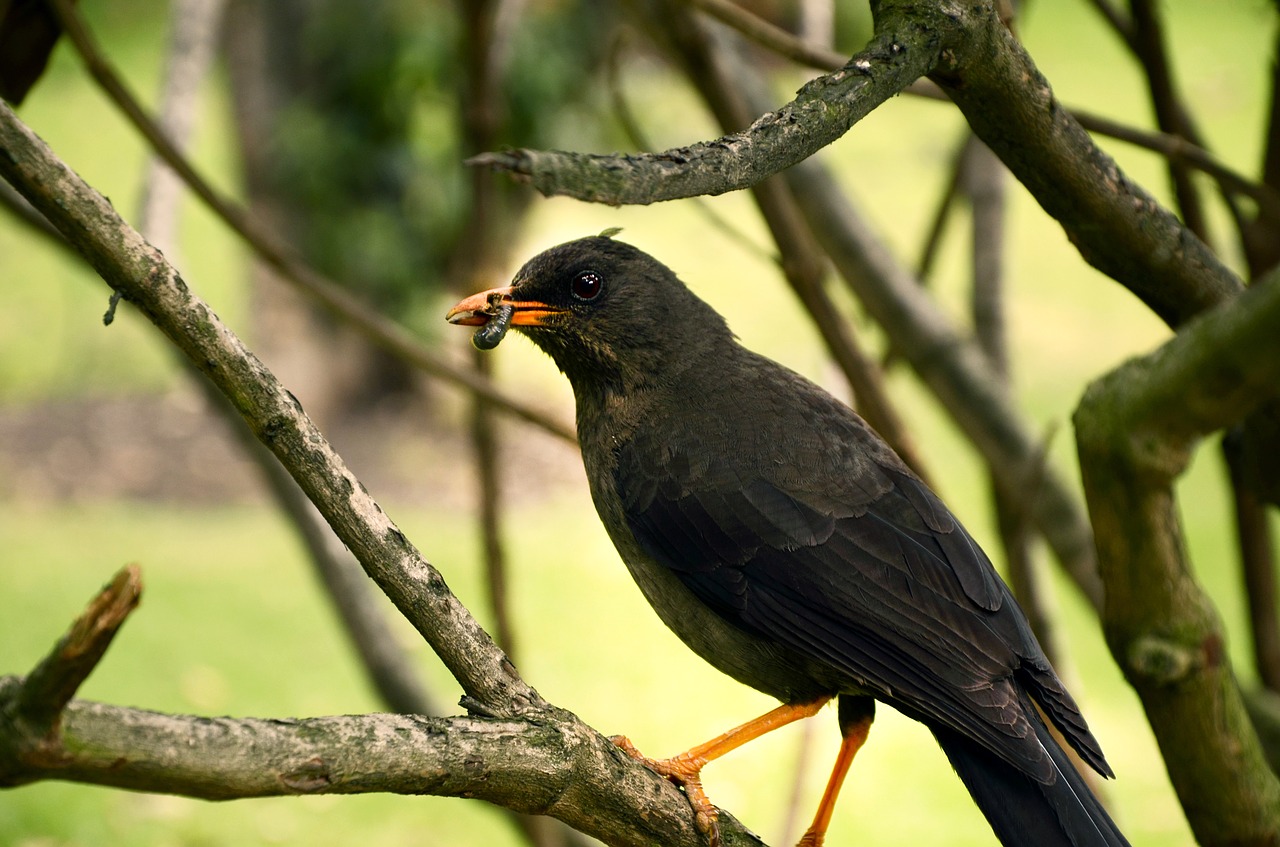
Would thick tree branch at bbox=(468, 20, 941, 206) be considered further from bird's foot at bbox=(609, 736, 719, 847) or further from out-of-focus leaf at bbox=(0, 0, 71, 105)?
out-of-focus leaf at bbox=(0, 0, 71, 105)

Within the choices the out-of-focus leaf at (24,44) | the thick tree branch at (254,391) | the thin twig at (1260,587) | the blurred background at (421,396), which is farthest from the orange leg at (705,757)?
the blurred background at (421,396)

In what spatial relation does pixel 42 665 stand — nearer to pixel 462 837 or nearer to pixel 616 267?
pixel 616 267

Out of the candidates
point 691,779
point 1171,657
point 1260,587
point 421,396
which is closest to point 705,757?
point 691,779

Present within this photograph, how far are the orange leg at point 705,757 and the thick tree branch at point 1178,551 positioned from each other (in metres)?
0.67

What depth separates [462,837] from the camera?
5.76 metres

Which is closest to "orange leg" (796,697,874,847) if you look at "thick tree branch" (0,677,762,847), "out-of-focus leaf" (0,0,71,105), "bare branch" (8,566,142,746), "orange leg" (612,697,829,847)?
"orange leg" (612,697,829,847)

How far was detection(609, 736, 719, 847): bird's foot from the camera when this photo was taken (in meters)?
1.98

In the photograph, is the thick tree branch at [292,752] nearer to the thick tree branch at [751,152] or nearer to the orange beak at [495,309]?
the thick tree branch at [751,152]

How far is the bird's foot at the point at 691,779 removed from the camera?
1981 mm

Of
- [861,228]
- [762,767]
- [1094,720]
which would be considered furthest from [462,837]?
[861,228]

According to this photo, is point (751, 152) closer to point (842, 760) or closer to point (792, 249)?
point (842, 760)

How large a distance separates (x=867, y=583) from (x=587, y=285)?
2.99 feet

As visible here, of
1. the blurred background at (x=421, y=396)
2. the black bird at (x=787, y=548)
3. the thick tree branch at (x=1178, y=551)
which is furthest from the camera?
the blurred background at (x=421, y=396)

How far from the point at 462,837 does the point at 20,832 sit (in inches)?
71.0
